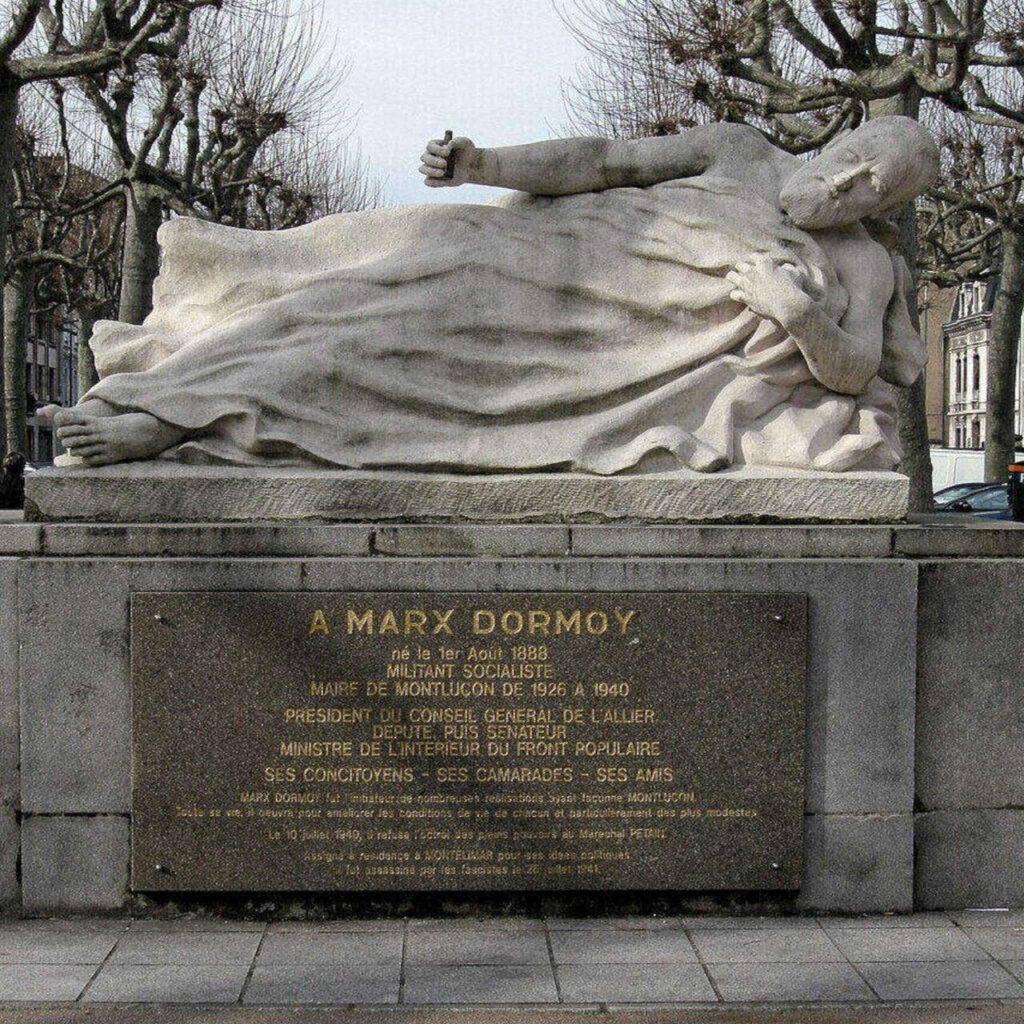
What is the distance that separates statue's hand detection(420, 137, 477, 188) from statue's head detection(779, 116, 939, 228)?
1.19m

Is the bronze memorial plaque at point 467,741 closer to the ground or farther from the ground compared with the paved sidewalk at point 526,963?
farther from the ground

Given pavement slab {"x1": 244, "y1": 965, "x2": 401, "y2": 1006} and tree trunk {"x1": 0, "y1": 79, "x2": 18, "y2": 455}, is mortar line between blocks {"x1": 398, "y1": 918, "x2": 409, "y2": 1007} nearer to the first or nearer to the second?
pavement slab {"x1": 244, "y1": 965, "x2": 401, "y2": 1006}

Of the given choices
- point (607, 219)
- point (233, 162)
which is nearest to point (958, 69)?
point (607, 219)

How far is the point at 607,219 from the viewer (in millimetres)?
5672

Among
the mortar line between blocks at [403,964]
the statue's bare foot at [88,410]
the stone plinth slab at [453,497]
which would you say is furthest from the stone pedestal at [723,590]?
the mortar line between blocks at [403,964]

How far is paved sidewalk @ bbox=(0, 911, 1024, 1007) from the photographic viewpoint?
13.9 ft

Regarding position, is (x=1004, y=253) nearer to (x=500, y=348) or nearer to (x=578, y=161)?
(x=578, y=161)

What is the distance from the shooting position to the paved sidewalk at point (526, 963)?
4.25 m

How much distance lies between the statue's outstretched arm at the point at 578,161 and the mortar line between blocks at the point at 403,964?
2.75 meters

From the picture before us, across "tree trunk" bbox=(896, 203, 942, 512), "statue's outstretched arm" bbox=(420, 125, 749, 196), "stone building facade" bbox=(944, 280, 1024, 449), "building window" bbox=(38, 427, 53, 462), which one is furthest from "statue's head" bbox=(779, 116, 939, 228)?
"stone building facade" bbox=(944, 280, 1024, 449)

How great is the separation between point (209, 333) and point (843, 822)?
2.84 m

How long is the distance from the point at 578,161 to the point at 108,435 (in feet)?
6.75

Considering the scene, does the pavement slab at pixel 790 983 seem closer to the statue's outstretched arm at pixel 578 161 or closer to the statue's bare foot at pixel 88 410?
the statue's bare foot at pixel 88 410

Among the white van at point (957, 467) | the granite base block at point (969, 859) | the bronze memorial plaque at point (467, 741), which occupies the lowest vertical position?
the granite base block at point (969, 859)
